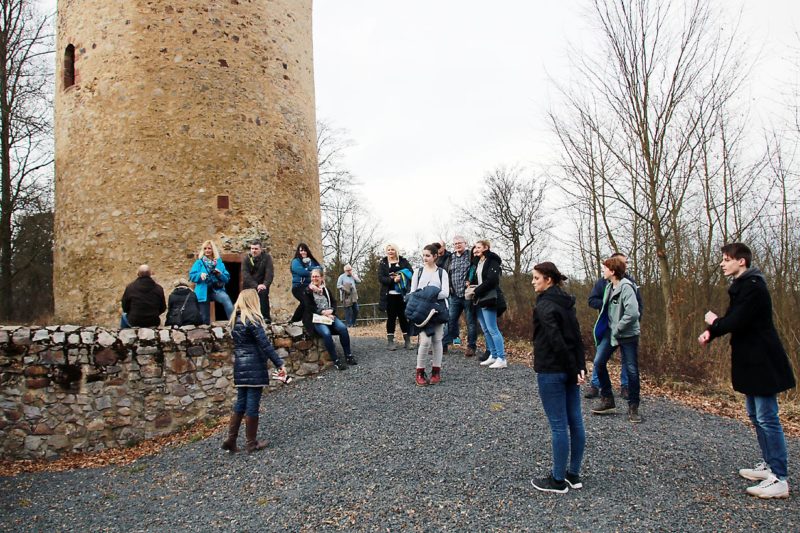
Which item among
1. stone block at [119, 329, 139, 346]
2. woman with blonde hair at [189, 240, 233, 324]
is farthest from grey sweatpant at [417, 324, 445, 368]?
stone block at [119, 329, 139, 346]

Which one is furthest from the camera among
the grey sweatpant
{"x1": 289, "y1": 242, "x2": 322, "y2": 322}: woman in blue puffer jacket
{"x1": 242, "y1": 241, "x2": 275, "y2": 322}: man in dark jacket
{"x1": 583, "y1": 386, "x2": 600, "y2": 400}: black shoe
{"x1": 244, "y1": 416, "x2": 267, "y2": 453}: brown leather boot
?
{"x1": 242, "y1": 241, "x2": 275, "y2": 322}: man in dark jacket

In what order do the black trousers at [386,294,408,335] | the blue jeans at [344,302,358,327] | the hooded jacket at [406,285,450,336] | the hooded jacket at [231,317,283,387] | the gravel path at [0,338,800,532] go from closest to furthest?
1. the gravel path at [0,338,800,532]
2. the hooded jacket at [231,317,283,387]
3. the hooded jacket at [406,285,450,336]
4. the black trousers at [386,294,408,335]
5. the blue jeans at [344,302,358,327]

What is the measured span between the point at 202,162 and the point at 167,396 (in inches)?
204

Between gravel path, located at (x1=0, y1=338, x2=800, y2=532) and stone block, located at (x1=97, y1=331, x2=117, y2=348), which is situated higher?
stone block, located at (x1=97, y1=331, x2=117, y2=348)

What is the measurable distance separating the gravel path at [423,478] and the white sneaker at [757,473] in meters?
0.09

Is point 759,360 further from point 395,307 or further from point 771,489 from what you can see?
point 395,307

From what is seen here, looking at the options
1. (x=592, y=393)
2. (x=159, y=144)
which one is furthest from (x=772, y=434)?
(x=159, y=144)

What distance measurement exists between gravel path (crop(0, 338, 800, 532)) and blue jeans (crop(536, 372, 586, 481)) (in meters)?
0.28

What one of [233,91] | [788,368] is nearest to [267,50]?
[233,91]

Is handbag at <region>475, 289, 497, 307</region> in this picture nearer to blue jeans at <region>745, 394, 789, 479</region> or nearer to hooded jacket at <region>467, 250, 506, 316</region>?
hooded jacket at <region>467, 250, 506, 316</region>

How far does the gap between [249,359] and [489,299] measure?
12.6ft

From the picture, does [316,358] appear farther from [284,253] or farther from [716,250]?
[716,250]

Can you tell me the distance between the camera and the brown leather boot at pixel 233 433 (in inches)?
240

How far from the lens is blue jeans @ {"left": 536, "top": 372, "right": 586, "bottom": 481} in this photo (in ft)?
Answer: 14.1
